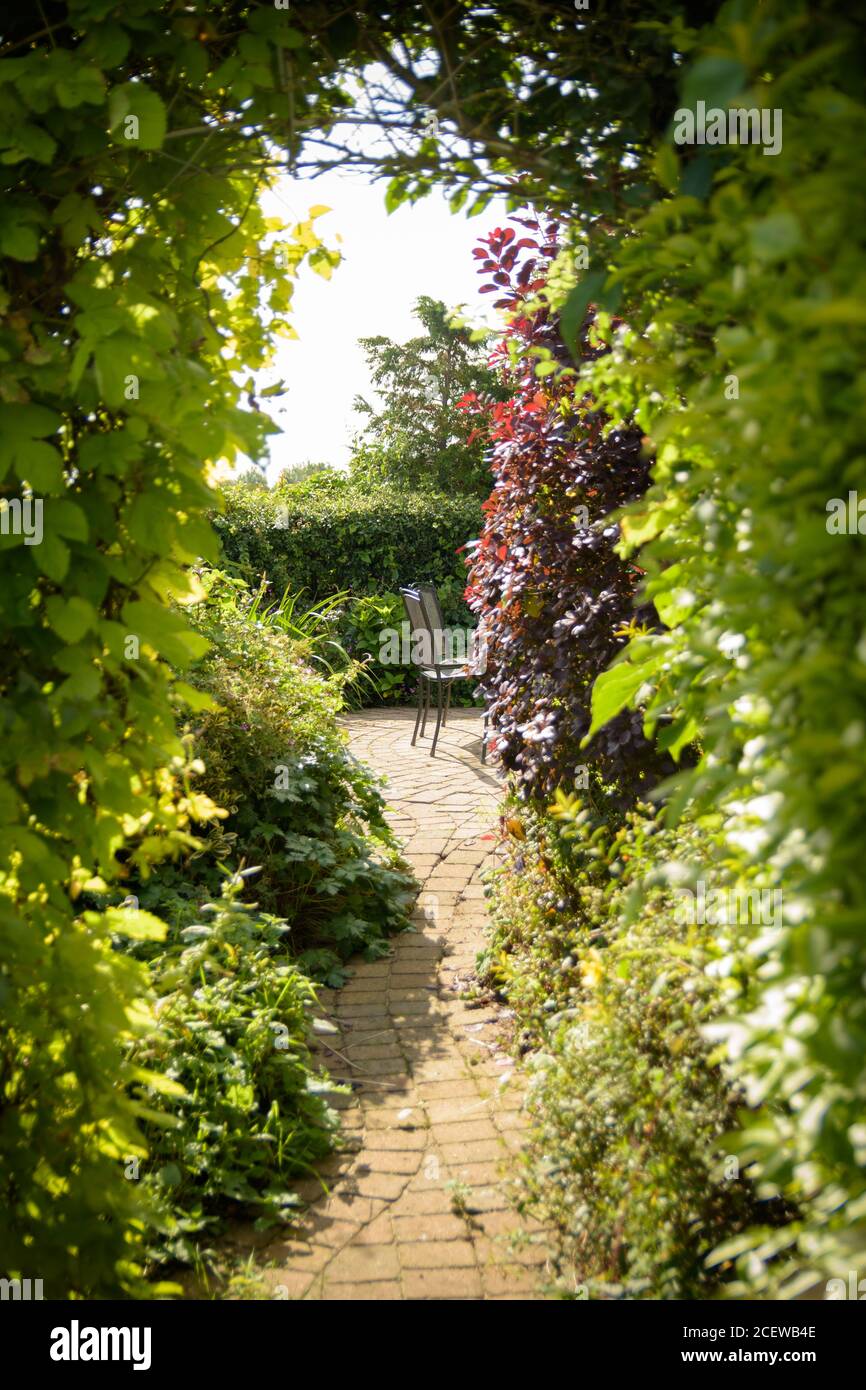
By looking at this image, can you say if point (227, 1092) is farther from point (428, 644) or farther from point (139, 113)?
point (428, 644)

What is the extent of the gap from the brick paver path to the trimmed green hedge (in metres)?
6.62

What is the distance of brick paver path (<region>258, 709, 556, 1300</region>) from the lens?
92.9 inches

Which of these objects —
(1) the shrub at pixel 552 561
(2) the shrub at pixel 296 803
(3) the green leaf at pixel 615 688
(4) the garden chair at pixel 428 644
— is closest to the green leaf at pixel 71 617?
(3) the green leaf at pixel 615 688

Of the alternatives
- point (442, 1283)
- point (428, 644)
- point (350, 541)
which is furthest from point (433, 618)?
point (442, 1283)

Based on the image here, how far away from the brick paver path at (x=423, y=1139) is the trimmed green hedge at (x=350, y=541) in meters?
6.62

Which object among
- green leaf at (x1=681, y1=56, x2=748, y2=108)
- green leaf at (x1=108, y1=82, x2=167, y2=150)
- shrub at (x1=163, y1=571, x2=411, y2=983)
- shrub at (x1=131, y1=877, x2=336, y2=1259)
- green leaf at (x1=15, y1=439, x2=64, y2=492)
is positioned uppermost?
green leaf at (x1=108, y1=82, x2=167, y2=150)

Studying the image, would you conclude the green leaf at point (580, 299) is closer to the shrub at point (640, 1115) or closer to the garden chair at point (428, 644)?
the shrub at point (640, 1115)

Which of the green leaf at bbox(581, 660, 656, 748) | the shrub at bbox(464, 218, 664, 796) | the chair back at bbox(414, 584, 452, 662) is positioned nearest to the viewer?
the green leaf at bbox(581, 660, 656, 748)

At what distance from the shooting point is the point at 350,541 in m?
11.4

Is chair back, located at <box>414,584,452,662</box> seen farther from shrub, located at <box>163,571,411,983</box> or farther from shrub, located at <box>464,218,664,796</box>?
shrub, located at <box>464,218,664,796</box>

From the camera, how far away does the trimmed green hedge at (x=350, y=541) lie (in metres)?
11.1

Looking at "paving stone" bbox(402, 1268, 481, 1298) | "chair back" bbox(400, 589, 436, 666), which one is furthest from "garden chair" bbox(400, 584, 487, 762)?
"paving stone" bbox(402, 1268, 481, 1298)
